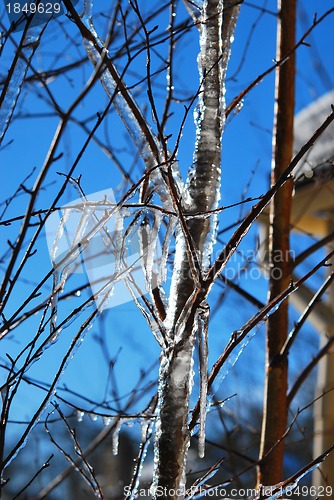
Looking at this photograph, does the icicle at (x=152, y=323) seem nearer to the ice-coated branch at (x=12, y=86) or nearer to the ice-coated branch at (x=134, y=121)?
the ice-coated branch at (x=134, y=121)

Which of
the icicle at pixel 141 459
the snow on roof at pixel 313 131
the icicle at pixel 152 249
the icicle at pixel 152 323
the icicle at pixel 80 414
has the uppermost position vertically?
the snow on roof at pixel 313 131

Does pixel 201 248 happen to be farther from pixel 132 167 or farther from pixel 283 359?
pixel 132 167

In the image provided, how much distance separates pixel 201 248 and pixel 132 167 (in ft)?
3.59

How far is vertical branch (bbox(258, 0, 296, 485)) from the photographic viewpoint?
5.63 feet

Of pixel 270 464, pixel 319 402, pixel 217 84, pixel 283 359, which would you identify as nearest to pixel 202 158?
pixel 217 84

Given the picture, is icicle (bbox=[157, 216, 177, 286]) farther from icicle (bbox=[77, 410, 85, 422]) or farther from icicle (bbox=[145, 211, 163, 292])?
icicle (bbox=[77, 410, 85, 422])

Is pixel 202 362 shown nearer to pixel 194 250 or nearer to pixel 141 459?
pixel 194 250

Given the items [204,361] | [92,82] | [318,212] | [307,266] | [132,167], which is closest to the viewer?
[92,82]

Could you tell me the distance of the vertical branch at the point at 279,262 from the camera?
5.63 feet

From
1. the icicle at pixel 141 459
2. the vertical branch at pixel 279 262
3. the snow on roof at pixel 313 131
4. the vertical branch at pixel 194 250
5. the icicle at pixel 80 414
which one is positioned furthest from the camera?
the snow on roof at pixel 313 131

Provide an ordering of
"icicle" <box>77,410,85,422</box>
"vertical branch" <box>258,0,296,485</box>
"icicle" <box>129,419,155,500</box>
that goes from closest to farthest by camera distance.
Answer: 1. "icicle" <box>129,419,155,500</box>
2. "icicle" <box>77,410,85,422</box>
3. "vertical branch" <box>258,0,296,485</box>

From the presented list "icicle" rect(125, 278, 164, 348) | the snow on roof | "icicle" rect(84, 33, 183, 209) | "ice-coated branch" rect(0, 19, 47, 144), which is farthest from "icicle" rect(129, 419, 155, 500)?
the snow on roof

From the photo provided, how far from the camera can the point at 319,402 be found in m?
3.81

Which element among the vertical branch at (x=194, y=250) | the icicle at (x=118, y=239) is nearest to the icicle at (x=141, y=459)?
the vertical branch at (x=194, y=250)
